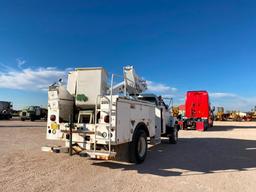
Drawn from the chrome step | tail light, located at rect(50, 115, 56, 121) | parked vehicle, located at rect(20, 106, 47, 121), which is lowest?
the chrome step

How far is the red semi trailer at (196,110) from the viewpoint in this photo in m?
26.3

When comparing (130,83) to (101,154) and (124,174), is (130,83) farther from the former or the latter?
(124,174)

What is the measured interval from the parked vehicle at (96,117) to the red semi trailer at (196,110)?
18.2 m

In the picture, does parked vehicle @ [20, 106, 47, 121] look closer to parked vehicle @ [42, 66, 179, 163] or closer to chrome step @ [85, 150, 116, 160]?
parked vehicle @ [42, 66, 179, 163]

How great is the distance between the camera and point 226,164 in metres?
8.48

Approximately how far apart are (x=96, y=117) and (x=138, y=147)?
6.23ft

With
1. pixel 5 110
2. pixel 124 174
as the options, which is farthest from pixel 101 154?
pixel 5 110

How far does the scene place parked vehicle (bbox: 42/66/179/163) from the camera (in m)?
6.91

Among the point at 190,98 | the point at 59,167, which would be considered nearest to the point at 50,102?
the point at 59,167

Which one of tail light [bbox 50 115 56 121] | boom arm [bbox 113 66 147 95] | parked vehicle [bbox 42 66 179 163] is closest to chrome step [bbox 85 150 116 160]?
parked vehicle [bbox 42 66 179 163]

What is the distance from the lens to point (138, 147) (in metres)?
8.26

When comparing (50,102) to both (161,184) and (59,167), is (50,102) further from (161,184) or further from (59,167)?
(161,184)

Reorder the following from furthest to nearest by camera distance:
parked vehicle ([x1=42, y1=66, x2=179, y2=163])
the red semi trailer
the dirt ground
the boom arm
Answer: the red semi trailer → the boom arm → parked vehicle ([x1=42, y1=66, x2=179, y2=163]) → the dirt ground

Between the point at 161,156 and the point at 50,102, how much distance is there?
451 cm
